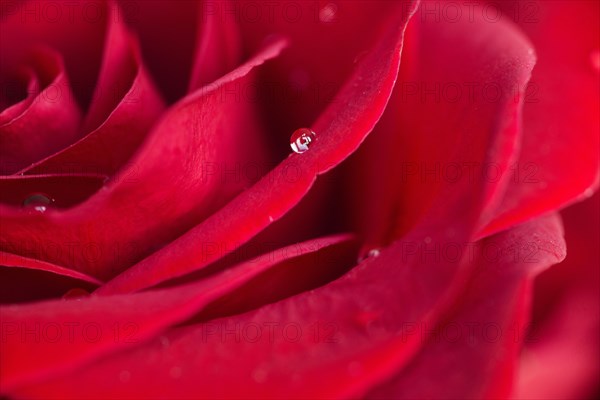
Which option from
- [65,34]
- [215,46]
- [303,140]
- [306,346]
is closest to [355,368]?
[306,346]

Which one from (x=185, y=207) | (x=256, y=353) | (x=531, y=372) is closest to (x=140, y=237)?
(x=185, y=207)

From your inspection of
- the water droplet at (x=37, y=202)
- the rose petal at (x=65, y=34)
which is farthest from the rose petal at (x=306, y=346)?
the rose petal at (x=65, y=34)

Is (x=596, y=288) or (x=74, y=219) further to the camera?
(x=596, y=288)

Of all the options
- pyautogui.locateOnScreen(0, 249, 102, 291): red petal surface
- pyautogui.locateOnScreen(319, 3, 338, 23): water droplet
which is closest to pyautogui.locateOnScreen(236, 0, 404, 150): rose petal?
pyautogui.locateOnScreen(319, 3, 338, 23): water droplet

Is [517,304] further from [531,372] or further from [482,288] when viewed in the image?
[531,372]

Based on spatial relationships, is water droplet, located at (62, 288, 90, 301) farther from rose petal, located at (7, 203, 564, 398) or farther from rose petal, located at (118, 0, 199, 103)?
rose petal, located at (118, 0, 199, 103)

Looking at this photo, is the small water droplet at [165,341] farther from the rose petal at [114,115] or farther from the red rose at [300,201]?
the rose petal at [114,115]
